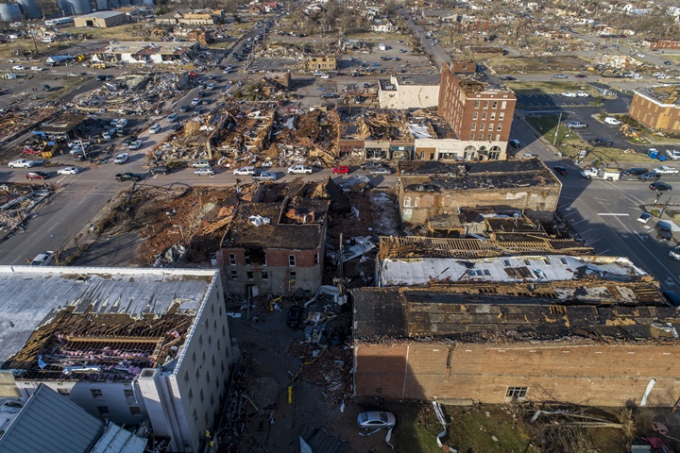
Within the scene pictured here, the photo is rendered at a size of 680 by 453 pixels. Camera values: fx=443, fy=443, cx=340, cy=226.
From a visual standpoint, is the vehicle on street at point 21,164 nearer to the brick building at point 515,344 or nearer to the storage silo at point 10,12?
the brick building at point 515,344

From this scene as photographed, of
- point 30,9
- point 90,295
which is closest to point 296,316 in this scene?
point 90,295

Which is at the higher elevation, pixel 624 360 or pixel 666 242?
pixel 624 360

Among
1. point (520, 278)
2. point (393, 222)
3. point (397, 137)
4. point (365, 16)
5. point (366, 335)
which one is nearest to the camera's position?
point (366, 335)

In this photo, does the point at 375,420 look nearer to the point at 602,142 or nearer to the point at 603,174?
the point at 603,174

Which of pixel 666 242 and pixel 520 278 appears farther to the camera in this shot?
pixel 666 242

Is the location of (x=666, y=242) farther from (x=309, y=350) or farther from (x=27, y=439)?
(x=27, y=439)

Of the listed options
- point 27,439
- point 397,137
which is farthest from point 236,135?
point 27,439

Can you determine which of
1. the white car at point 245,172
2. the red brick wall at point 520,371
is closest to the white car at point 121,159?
the white car at point 245,172

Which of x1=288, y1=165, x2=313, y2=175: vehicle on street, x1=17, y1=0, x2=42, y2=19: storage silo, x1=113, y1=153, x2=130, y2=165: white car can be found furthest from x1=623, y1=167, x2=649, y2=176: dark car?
x1=17, y1=0, x2=42, y2=19: storage silo
